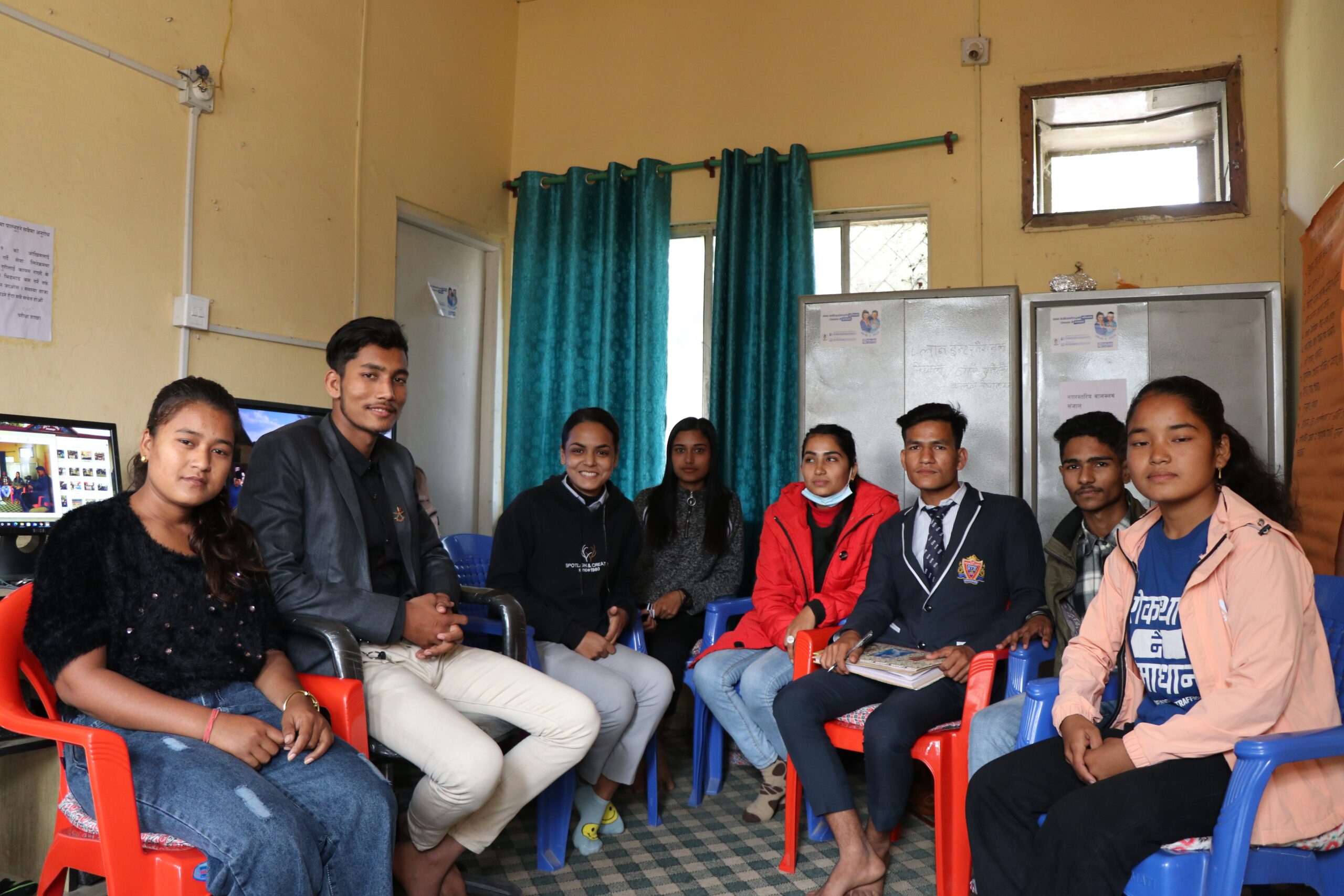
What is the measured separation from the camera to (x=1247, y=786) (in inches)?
56.9

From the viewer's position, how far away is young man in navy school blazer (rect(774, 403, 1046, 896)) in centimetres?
230

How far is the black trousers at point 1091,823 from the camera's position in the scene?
4.91 feet

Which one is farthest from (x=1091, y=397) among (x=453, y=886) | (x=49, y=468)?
(x=49, y=468)

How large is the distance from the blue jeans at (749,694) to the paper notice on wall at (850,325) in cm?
138

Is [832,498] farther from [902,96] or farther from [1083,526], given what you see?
[902,96]

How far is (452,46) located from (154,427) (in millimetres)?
3198

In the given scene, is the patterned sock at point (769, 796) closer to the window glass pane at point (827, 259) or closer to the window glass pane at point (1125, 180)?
the window glass pane at point (827, 259)

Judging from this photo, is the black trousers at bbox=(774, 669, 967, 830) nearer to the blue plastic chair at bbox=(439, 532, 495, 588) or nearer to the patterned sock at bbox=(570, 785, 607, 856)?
the patterned sock at bbox=(570, 785, 607, 856)

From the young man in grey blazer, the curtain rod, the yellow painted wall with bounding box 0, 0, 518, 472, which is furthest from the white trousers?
the curtain rod

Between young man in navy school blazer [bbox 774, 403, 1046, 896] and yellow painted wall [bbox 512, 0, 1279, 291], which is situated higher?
yellow painted wall [bbox 512, 0, 1279, 291]

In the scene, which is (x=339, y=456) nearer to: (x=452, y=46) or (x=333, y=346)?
(x=333, y=346)

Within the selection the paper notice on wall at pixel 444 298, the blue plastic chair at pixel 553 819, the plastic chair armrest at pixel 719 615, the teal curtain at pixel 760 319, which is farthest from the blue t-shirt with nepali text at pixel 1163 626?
the paper notice on wall at pixel 444 298

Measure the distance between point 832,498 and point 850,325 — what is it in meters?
0.97

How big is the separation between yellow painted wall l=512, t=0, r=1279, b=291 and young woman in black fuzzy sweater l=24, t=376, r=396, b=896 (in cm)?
308
